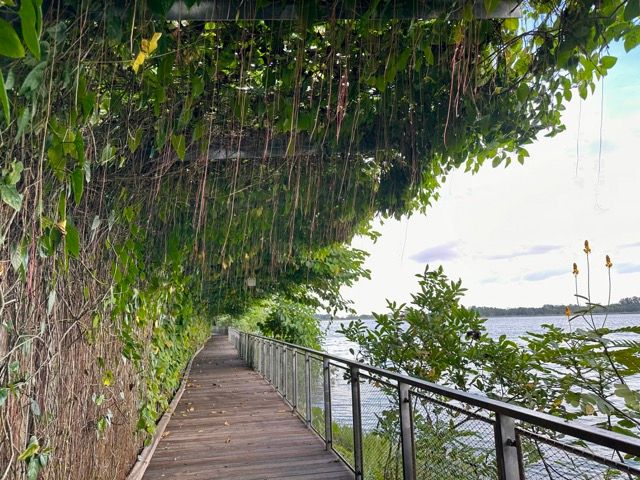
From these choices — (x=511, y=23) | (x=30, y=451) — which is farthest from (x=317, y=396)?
(x=511, y=23)

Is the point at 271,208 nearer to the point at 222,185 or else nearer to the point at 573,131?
the point at 222,185

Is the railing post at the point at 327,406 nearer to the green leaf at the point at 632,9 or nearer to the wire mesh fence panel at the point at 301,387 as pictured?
the wire mesh fence panel at the point at 301,387

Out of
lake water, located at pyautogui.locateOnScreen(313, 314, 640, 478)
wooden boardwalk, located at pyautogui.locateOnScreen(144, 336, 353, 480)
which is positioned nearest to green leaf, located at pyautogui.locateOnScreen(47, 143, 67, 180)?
lake water, located at pyautogui.locateOnScreen(313, 314, 640, 478)

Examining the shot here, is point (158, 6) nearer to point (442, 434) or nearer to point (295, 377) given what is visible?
point (442, 434)

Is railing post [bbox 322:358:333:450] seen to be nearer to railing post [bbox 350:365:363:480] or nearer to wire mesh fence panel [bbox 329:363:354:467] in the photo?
wire mesh fence panel [bbox 329:363:354:467]

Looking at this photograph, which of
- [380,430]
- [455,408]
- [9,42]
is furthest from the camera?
[380,430]

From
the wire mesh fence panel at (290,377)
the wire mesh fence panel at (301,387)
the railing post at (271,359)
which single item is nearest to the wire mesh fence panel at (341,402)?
the wire mesh fence panel at (301,387)

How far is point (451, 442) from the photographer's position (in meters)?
2.31

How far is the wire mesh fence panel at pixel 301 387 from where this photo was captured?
561cm

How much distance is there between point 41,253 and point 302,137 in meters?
1.74

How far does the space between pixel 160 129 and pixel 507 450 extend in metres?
2.01

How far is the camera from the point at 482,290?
3.44 m

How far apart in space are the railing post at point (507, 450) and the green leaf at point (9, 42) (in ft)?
6.02

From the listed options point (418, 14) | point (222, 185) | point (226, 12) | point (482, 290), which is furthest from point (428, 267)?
point (226, 12)
